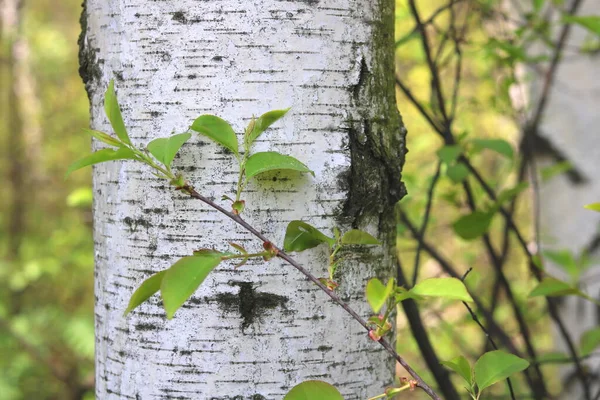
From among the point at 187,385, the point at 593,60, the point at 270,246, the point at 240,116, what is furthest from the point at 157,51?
the point at 593,60

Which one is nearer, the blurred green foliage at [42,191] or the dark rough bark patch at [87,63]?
the dark rough bark patch at [87,63]

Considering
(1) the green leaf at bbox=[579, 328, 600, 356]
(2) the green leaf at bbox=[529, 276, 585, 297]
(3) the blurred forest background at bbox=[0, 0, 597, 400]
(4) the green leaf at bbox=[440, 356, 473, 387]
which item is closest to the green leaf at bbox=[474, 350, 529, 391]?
(4) the green leaf at bbox=[440, 356, 473, 387]

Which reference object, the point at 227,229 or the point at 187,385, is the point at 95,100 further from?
the point at 187,385

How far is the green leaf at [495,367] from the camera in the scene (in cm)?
53

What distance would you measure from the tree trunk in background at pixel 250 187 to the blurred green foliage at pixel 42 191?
288 centimetres

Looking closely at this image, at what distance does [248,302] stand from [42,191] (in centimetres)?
475

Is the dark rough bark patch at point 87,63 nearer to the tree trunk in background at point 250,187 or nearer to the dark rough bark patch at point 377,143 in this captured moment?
the tree trunk in background at point 250,187

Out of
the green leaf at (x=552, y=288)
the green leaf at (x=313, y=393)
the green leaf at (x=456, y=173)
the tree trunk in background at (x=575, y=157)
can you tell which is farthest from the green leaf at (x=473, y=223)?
the tree trunk in background at (x=575, y=157)

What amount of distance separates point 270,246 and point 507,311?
120 inches

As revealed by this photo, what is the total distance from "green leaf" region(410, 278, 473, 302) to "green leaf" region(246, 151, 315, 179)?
0.15 m

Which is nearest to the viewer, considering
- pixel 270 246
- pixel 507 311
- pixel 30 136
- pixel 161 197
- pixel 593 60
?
pixel 270 246

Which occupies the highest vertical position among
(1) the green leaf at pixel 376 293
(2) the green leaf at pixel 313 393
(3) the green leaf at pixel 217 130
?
(3) the green leaf at pixel 217 130

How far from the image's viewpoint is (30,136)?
4629mm

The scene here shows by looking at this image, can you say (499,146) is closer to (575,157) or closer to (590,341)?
(590,341)
